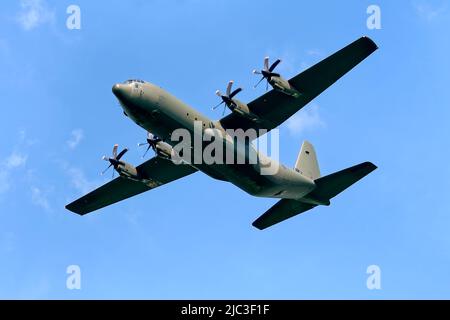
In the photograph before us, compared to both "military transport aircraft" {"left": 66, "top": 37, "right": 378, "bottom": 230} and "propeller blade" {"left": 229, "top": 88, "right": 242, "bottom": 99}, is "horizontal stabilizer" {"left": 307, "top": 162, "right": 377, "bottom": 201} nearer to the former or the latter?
"military transport aircraft" {"left": 66, "top": 37, "right": 378, "bottom": 230}

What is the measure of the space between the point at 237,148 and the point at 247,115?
2084mm

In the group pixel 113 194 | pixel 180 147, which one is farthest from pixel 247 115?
pixel 113 194

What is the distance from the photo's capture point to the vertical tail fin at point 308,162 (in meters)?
45.1

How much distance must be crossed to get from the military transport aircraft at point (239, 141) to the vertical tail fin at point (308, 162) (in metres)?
0.07

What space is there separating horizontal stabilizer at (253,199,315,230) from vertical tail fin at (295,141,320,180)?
204 cm

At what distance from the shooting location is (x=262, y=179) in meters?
40.0

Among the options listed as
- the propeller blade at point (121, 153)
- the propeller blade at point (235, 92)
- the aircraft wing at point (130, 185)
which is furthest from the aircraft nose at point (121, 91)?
the aircraft wing at point (130, 185)

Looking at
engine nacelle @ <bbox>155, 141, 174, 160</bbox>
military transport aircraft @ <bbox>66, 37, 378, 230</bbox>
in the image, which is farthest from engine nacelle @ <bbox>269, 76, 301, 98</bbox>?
engine nacelle @ <bbox>155, 141, 174, 160</bbox>

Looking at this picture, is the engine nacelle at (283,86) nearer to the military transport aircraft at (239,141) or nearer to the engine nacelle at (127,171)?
the military transport aircraft at (239,141)

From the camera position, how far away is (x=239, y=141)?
1554 inches

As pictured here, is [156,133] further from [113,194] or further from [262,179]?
[113,194]

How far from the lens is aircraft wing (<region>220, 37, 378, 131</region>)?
37.9 m
